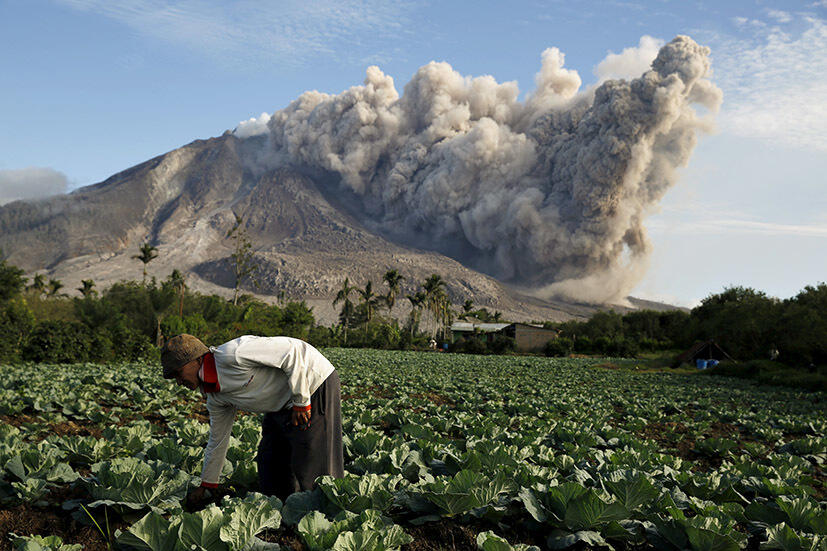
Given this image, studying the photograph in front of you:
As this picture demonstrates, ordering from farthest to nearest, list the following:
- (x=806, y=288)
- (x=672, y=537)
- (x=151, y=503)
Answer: (x=806, y=288) < (x=151, y=503) < (x=672, y=537)

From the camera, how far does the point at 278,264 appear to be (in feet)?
568

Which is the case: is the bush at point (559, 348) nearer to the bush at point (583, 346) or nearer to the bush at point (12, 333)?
the bush at point (583, 346)

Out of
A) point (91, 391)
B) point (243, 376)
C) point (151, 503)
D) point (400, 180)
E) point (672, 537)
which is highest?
point (400, 180)

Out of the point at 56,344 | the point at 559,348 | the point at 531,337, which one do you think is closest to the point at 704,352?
the point at 559,348

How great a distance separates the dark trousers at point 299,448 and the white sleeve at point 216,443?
31cm

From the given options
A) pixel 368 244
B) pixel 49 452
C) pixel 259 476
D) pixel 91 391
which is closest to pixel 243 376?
pixel 259 476

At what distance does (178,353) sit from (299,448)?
3.91 ft

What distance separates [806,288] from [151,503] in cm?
5762

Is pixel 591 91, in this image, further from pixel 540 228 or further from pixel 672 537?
A: pixel 672 537

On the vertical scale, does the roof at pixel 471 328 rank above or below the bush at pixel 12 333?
below

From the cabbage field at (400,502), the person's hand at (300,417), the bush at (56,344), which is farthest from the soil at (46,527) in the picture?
the bush at (56,344)

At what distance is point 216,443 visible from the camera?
4.12m

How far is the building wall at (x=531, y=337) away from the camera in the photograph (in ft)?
219

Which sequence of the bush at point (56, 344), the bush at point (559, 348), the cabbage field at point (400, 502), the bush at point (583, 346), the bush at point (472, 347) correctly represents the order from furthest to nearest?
the bush at point (583, 346) → the bush at point (472, 347) → the bush at point (559, 348) → the bush at point (56, 344) → the cabbage field at point (400, 502)
